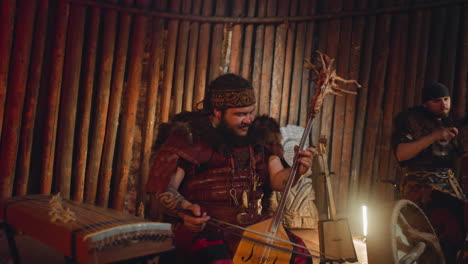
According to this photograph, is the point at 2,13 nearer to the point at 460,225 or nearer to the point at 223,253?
the point at 223,253

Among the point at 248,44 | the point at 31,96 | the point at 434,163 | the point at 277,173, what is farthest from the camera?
the point at 248,44

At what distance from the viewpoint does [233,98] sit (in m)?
3.14

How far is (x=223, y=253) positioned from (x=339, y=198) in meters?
3.35

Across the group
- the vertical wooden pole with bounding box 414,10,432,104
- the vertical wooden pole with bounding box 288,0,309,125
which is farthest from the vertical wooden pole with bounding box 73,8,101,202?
the vertical wooden pole with bounding box 414,10,432,104

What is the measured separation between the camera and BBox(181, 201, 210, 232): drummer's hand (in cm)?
270

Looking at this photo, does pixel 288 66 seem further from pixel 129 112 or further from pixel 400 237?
pixel 400 237

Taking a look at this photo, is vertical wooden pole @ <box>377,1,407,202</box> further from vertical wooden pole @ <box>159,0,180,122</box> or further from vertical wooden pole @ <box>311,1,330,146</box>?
vertical wooden pole @ <box>159,0,180,122</box>

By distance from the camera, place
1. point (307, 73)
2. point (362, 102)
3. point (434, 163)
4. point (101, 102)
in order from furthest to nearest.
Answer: point (307, 73) → point (101, 102) → point (362, 102) → point (434, 163)

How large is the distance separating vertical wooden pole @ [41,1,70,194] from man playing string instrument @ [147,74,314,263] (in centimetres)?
271

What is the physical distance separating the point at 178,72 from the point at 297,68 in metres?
1.78

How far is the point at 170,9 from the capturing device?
6141 mm

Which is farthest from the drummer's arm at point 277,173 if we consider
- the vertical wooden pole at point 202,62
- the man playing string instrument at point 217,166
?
the vertical wooden pole at point 202,62

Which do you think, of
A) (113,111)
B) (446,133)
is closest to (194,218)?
(446,133)

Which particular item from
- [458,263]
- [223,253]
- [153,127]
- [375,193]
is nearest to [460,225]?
[458,263]
